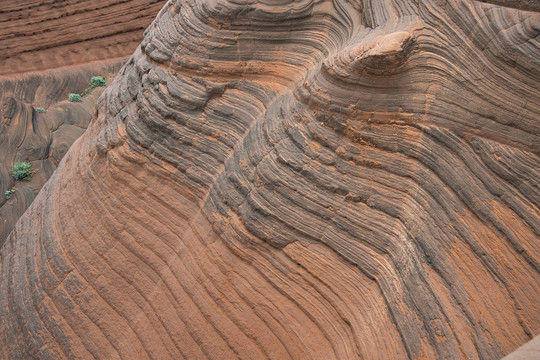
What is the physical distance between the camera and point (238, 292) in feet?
11.3

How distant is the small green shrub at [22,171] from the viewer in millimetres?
8609

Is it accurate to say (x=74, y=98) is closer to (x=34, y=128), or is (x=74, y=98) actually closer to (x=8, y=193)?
(x=34, y=128)

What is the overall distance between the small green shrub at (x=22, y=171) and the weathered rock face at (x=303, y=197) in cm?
412

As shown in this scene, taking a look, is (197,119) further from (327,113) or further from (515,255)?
(515,255)

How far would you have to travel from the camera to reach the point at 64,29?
11781 mm

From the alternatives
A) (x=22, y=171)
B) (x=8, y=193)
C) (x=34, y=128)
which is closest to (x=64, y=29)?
(x=34, y=128)

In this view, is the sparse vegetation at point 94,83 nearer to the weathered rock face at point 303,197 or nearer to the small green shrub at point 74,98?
the small green shrub at point 74,98

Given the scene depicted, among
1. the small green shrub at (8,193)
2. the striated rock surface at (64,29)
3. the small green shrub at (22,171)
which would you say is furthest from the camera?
the striated rock surface at (64,29)

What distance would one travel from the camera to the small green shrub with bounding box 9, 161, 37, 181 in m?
8.61

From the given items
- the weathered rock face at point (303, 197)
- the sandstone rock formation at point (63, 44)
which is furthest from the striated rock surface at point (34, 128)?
the weathered rock face at point (303, 197)

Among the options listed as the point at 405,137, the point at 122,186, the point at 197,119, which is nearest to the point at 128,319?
the point at 122,186

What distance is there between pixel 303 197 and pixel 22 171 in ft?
24.6

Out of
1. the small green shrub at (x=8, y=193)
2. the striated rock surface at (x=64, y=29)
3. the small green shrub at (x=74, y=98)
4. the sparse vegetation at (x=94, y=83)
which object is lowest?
the small green shrub at (x=8, y=193)

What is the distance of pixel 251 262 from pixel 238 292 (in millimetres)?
262
